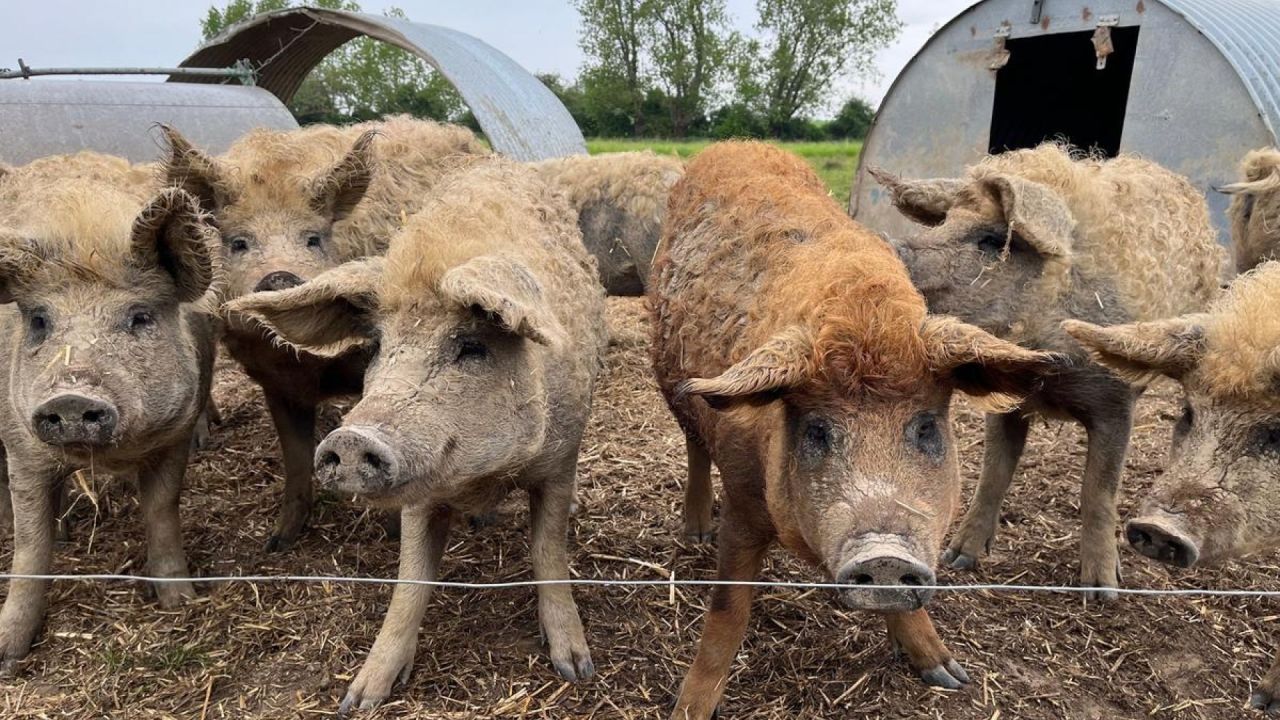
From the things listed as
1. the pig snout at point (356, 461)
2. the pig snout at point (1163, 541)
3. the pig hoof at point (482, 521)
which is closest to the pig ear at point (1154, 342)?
the pig snout at point (1163, 541)

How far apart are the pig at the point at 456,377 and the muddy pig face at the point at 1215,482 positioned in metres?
1.92

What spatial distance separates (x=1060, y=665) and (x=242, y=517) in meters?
4.14

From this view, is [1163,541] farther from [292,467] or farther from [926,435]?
[292,467]

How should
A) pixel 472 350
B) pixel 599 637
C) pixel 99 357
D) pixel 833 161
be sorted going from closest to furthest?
1. pixel 472 350
2. pixel 99 357
3. pixel 599 637
4. pixel 833 161

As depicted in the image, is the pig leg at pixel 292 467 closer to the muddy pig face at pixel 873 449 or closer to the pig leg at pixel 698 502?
the pig leg at pixel 698 502

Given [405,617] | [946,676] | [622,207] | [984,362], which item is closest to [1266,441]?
[984,362]

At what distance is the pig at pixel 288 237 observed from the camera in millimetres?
4352

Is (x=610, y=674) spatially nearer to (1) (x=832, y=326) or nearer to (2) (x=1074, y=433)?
(1) (x=832, y=326)

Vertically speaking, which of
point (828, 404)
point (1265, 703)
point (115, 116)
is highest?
point (115, 116)

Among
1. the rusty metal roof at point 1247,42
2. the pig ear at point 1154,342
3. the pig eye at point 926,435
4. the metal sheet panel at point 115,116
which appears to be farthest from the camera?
the metal sheet panel at point 115,116

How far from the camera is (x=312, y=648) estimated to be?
12.6ft

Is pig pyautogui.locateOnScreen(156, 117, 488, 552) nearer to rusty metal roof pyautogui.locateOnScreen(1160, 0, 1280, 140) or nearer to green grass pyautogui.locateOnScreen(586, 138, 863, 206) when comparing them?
rusty metal roof pyautogui.locateOnScreen(1160, 0, 1280, 140)

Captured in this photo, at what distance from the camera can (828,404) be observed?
2543mm

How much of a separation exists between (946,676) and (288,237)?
11.9 feet
